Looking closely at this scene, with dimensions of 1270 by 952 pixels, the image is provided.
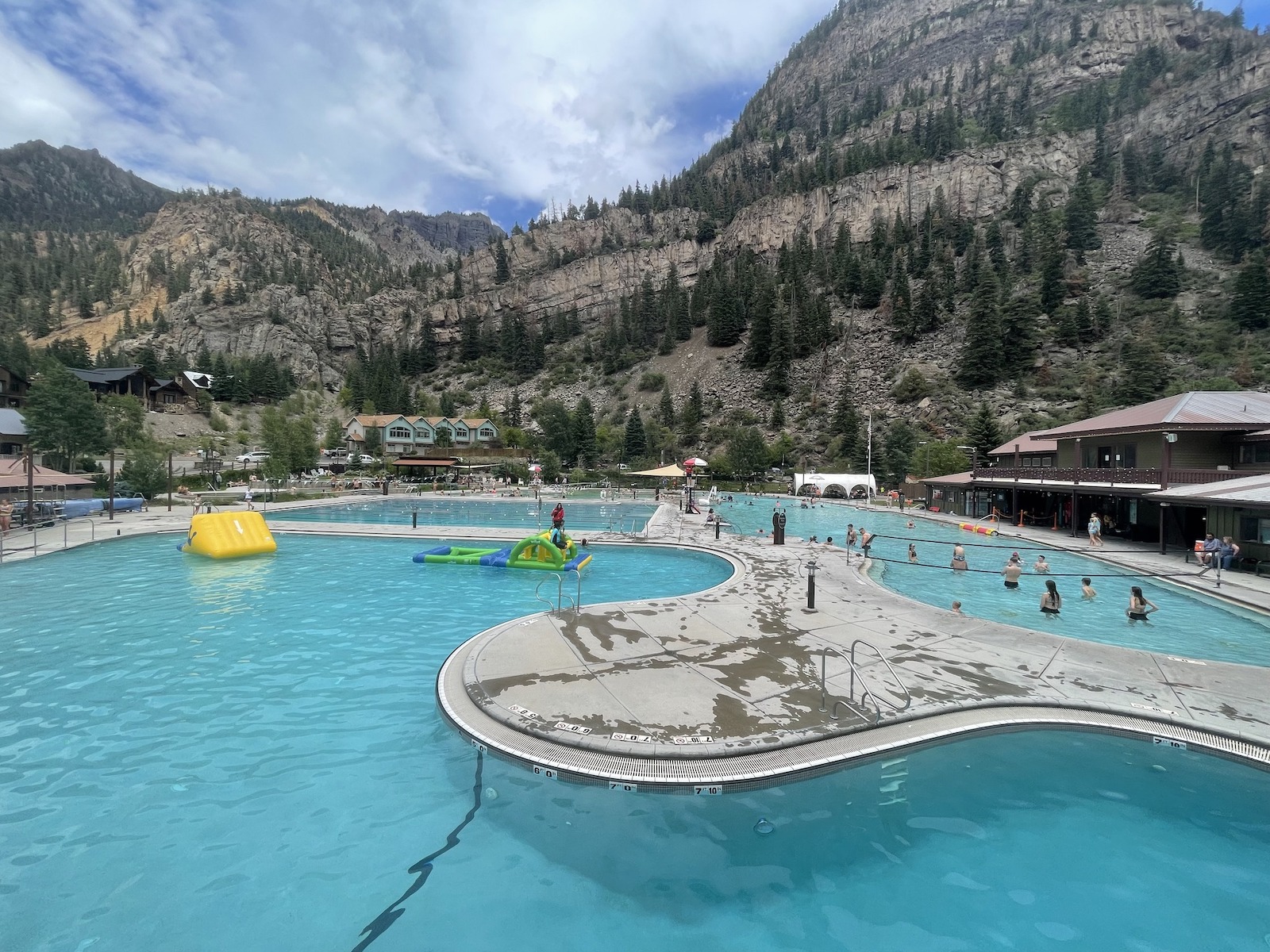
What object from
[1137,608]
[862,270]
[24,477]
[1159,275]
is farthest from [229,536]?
[1159,275]

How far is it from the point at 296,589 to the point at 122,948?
13.2 meters

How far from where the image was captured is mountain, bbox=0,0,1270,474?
69750 mm

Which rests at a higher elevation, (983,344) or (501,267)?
(501,267)

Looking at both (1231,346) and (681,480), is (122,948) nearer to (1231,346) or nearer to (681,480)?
(681,480)

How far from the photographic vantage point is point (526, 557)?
762 inches

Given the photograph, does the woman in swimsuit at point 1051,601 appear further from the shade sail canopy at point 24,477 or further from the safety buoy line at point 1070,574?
the shade sail canopy at point 24,477

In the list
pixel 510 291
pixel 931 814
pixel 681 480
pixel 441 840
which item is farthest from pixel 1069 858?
pixel 510 291

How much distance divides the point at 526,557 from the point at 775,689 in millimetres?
12948

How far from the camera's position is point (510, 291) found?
139 metres

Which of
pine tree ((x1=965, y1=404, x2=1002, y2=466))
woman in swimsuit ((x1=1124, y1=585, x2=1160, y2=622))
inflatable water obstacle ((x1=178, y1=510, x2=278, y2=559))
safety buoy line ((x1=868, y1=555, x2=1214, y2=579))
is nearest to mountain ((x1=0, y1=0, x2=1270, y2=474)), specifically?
pine tree ((x1=965, y1=404, x2=1002, y2=466))

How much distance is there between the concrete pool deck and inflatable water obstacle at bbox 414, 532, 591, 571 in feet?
20.9

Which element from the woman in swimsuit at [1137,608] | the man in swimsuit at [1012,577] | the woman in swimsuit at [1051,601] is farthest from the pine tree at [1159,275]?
the woman in swimsuit at [1051,601]

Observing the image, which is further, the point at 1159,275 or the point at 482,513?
the point at 1159,275

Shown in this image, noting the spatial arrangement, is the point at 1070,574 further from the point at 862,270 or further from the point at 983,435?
the point at 862,270
